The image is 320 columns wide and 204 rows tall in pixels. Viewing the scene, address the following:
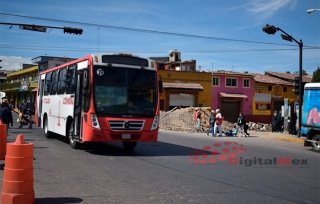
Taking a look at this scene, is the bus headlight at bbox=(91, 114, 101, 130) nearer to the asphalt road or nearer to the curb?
the asphalt road

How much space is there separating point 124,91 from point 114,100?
1.52 feet

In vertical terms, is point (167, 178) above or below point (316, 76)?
below

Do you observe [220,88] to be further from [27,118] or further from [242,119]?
[27,118]

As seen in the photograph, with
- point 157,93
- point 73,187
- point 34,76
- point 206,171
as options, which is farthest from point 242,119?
point 34,76

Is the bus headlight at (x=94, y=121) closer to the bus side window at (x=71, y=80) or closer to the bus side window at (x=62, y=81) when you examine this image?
the bus side window at (x=71, y=80)

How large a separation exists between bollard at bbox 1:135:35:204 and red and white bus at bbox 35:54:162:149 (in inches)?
238

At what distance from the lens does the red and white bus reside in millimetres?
12086

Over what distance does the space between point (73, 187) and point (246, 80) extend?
49.7 meters

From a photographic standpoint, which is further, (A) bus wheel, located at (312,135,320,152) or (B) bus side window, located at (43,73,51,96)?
(B) bus side window, located at (43,73,51,96)

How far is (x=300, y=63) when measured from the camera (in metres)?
23.8

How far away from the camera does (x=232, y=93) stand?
5384cm

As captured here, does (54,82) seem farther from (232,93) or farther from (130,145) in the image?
(232,93)

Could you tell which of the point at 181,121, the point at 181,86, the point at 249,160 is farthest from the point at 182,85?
the point at 249,160

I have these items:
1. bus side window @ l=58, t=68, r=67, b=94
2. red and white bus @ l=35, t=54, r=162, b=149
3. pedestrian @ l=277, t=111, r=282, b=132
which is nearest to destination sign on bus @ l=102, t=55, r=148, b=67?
red and white bus @ l=35, t=54, r=162, b=149
